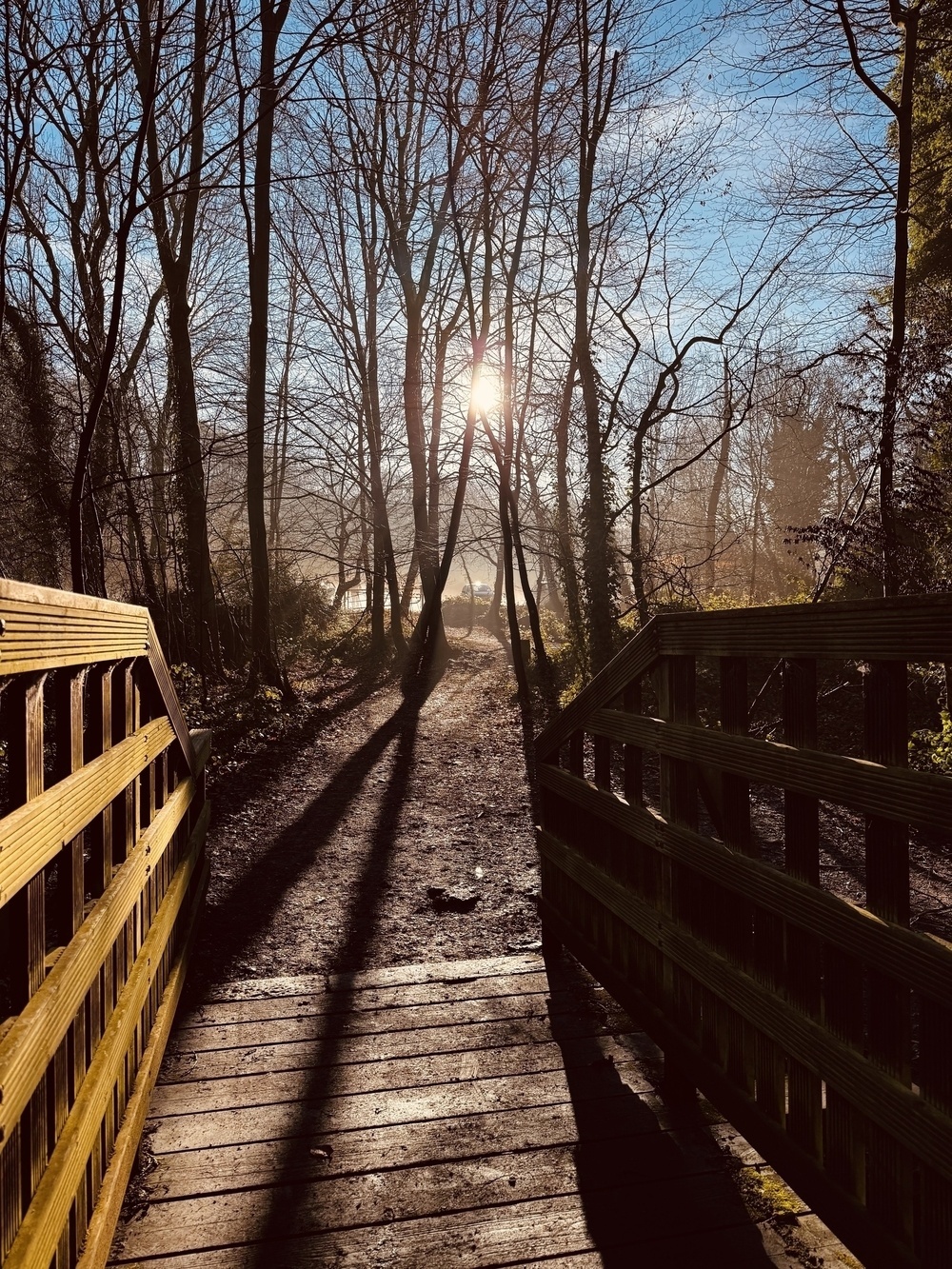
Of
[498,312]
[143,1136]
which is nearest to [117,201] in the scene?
[498,312]

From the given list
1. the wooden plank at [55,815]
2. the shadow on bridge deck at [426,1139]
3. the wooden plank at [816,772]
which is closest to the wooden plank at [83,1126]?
the shadow on bridge deck at [426,1139]

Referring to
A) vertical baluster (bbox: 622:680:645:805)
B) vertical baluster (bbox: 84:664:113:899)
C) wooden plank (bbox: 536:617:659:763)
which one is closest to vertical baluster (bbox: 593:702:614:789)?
wooden plank (bbox: 536:617:659:763)

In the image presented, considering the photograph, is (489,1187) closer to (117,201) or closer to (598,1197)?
(598,1197)

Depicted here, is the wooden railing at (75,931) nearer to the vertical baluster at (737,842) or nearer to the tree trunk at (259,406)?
the vertical baluster at (737,842)

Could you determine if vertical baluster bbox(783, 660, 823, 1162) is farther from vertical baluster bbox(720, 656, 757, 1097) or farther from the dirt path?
the dirt path

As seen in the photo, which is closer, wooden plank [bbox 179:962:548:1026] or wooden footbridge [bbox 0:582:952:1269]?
wooden footbridge [bbox 0:582:952:1269]

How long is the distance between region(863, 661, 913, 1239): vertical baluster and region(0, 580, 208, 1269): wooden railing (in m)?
1.57

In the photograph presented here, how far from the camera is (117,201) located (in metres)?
10.5

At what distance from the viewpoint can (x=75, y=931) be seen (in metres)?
2.02

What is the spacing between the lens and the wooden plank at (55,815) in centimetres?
145

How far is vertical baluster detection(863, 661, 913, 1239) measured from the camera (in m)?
1.82

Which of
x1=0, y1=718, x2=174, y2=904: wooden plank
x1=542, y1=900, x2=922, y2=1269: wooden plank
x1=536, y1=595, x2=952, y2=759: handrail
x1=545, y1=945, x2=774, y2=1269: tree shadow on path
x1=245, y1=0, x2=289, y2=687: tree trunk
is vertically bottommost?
x1=545, y1=945, x2=774, y2=1269: tree shadow on path

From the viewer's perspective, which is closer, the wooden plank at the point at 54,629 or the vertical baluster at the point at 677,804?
the wooden plank at the point at 54,629

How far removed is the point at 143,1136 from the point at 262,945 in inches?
81.3
